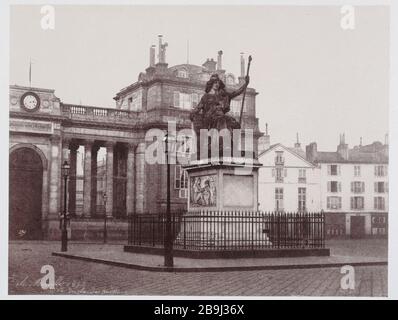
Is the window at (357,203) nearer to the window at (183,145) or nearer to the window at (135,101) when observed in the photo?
the window at (183,145)

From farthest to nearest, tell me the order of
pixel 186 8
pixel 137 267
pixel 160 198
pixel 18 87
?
pixel 160 198
pixel 18 87
pixel 137 267
pixel 186 8

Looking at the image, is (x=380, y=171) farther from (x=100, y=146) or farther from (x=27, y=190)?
(x=27, y=190)

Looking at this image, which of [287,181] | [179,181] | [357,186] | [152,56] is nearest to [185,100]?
[152,56]

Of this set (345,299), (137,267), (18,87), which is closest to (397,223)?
(345,299)

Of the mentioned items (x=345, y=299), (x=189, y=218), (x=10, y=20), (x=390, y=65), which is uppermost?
(x=10, y=20)

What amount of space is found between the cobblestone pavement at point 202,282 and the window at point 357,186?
37445 millimetres

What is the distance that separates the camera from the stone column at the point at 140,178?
1697 inches

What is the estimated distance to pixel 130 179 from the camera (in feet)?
143

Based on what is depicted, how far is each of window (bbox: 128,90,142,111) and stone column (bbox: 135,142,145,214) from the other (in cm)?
299

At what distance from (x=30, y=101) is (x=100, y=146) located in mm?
7425

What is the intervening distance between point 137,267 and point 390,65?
8.15m

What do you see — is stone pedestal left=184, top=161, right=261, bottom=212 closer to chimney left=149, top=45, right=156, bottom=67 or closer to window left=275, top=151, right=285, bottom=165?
chimney left=149, top=45, right=156, bottom=67

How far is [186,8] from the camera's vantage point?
15977mm

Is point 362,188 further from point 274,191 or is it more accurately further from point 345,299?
point 345,299
